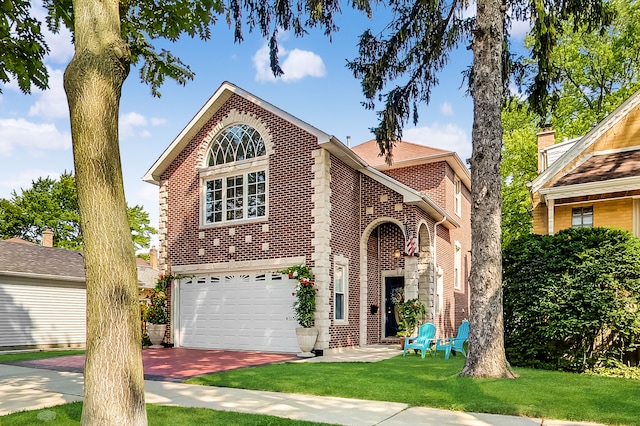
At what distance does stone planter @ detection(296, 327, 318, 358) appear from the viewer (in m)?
12.9

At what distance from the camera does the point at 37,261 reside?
1981 cm

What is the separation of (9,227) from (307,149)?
38.4 metres

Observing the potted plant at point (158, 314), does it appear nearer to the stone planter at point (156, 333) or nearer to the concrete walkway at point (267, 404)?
the stone planter at point (156, 333)

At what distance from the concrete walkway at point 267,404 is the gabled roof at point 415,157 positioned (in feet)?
43.7

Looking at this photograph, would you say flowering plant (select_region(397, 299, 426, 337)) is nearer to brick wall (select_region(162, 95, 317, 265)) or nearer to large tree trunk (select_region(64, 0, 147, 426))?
brick wall (select_region(162, 95, 317, 265))

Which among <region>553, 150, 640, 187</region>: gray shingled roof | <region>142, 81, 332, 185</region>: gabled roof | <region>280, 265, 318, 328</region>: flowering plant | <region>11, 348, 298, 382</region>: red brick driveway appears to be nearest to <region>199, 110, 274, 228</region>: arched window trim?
<region>142, 81, 332, 185</region>: gabled roof

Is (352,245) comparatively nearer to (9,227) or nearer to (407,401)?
(407,401)

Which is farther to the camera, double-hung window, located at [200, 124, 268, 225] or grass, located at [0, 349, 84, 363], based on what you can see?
double-hung window, located at [200, 124, 268, 225]

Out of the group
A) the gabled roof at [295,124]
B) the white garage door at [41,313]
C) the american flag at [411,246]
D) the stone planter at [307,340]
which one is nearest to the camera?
the stone planter at [307,340]

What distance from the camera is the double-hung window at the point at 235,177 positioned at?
14999mm

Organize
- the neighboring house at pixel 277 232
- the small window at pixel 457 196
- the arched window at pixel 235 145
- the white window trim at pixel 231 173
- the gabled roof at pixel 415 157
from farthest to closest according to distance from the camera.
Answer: the small window at pixel 457 196, the gabled roof at pixel 415 157, the arched window at pixel 235 145, the white window trim at pixel 231 173, the neighboring house at pixel 277 232

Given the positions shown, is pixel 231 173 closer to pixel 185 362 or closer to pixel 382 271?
pixel 382 271

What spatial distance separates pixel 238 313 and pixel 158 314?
299 centimetres

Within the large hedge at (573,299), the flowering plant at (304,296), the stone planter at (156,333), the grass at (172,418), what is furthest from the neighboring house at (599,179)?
the stone planter at (156,333)
